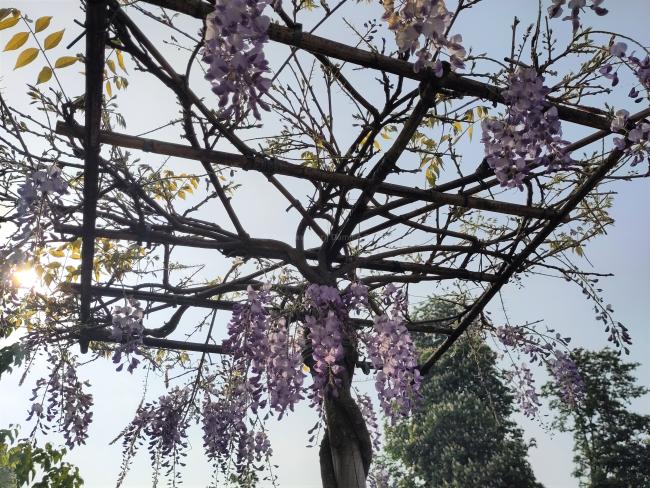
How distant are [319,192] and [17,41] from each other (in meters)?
1.34

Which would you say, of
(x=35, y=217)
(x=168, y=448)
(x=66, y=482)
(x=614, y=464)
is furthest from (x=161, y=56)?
(x=614, y=464)

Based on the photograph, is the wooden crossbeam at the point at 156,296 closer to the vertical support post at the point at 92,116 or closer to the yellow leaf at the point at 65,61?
the vertical support post at the point at 92,116

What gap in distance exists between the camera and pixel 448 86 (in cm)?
188

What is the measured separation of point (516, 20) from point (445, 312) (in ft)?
51.7

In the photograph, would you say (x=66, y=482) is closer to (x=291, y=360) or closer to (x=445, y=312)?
(x=291, y=360)

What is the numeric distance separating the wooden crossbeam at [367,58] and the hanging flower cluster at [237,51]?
162mm

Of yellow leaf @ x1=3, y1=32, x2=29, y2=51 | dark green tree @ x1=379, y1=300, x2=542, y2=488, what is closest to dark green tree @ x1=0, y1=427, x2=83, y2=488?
yellow leaf @ x1=3, y1=32, x2=29, y2=51

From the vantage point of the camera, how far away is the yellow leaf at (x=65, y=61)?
1777 mm

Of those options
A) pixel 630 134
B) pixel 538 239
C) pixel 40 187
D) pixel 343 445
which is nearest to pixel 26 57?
pixel 40 187

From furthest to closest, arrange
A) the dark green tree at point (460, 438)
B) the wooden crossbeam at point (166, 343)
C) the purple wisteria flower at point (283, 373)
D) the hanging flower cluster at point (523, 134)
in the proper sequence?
the dark green tree at point (460, 438), the wooden crossbeam at point (166, 343), the purple wisteria flower at point (283, 373), the hanging flower cluster at point (523, 134)

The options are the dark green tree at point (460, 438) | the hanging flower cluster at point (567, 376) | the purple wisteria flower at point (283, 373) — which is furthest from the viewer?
the dark green tree at point (460, 438)

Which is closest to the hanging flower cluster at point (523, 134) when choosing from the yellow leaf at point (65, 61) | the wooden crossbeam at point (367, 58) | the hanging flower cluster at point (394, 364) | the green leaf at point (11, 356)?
the wooden crossbeam at point (367, 58)

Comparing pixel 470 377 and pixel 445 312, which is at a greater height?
pixel 445 312

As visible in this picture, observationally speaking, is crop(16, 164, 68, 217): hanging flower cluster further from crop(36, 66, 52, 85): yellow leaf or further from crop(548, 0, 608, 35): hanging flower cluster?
crop(548, 0, 608, 35): hanging flower cluster
